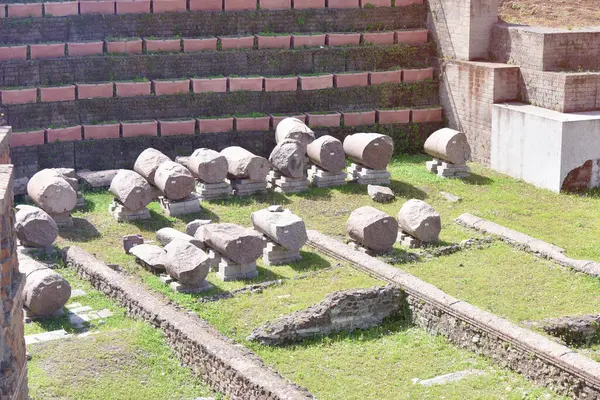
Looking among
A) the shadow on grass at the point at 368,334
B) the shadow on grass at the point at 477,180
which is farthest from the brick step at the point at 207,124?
the shadow on grass at the point at 368,334

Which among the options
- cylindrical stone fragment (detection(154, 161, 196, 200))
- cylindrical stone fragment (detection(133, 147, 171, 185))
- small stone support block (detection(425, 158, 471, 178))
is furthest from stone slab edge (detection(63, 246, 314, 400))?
small stone support block (detection(425, 158, 471, 178))

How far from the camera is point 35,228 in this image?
15852 mm

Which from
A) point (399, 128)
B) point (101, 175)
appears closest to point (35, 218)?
point (101, 175)

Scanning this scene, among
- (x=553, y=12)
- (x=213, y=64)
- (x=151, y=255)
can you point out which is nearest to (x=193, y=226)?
(x=151, y=255)

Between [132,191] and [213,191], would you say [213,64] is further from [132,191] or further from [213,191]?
[132,191]

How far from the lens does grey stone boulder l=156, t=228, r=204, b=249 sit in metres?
15.6

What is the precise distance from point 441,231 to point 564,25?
335 inches

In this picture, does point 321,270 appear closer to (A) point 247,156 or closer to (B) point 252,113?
(A) point 247,156

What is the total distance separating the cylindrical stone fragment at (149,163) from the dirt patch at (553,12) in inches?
378

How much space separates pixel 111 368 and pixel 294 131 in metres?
9.72

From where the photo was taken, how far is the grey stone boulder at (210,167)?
62.0ft

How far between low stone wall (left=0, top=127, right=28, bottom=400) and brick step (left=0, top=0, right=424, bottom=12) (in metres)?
13.4

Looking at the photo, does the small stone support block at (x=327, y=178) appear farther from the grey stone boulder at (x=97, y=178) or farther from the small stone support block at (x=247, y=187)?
the grey stone boulder at (x=97, y=178)

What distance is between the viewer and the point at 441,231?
17.4 metres
